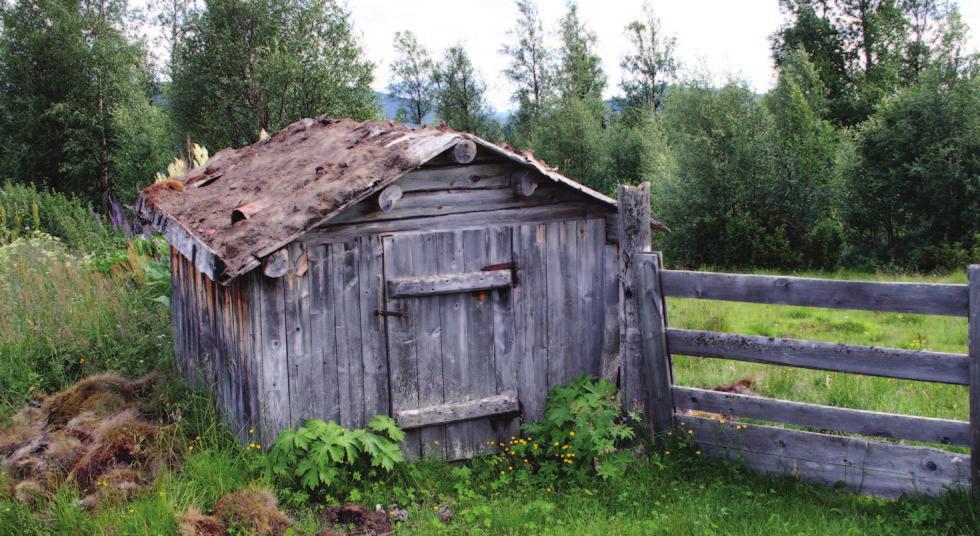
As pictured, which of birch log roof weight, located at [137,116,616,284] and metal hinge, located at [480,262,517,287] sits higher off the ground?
birch log roof weight, located at [137,116,616,284]

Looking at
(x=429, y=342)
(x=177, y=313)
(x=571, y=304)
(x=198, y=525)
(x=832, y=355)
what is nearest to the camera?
(x=198, y=525)

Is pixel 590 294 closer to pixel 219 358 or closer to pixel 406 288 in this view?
pixel 406 288

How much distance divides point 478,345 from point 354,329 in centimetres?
105

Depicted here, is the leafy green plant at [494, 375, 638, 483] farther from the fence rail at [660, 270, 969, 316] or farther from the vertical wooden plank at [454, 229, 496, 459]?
the fence rail at [660, 270, 969, 316]

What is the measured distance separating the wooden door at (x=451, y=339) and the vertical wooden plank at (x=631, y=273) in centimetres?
92

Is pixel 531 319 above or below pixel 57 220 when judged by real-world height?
below

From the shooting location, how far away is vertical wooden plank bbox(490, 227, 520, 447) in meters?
6.46

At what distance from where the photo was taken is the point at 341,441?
5.62 meters

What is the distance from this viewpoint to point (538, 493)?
5.74m

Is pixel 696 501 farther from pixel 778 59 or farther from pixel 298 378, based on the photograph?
pixel 778 59

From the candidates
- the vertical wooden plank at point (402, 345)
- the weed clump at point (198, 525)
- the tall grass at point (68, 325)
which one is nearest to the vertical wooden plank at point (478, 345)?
the vertical wooden plank at point (402, 345)

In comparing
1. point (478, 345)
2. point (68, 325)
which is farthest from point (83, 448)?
point (68, 325)

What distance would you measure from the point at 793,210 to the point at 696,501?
15.7m

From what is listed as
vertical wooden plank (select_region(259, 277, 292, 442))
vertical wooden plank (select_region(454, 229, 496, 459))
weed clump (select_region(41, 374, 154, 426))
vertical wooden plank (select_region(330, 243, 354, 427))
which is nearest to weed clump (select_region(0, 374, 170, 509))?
weed clump (select_region(41, 374, 154, 426))
